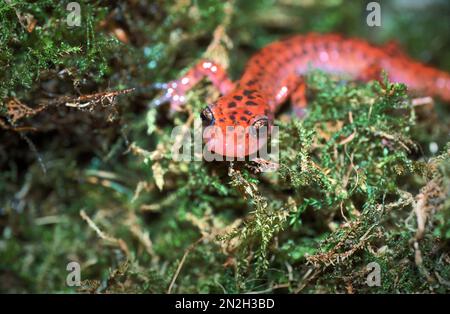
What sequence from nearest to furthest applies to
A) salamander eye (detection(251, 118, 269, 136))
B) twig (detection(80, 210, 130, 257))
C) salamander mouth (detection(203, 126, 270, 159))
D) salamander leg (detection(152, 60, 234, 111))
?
salamander mouth (detection(203, 126, 270, 159)) < salamander eye (detection(251, 118, 269, 136)) < twig (detection(80, 210, 130, 257)) < salamander leg (detection(152, 60, 234, 111))

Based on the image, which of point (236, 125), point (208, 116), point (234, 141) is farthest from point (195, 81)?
point (234, 141)

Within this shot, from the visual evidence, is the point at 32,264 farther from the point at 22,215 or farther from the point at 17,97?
the point at 17,97

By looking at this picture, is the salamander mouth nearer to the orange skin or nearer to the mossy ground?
the orange skin

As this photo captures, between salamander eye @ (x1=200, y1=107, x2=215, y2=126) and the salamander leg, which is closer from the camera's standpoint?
salamander eye @ (x1=200, y1=107, x2=215, y2=126)

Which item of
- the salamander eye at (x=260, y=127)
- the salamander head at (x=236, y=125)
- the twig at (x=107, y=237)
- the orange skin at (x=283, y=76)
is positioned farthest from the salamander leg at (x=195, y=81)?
the twig at (x=107, y=237)

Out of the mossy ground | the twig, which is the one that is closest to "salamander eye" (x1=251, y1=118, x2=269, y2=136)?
the mossy ground

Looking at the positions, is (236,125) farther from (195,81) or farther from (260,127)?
(195,81)

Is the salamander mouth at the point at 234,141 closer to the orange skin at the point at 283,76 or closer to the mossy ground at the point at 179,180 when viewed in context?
the orange skin at the point at 283,76
